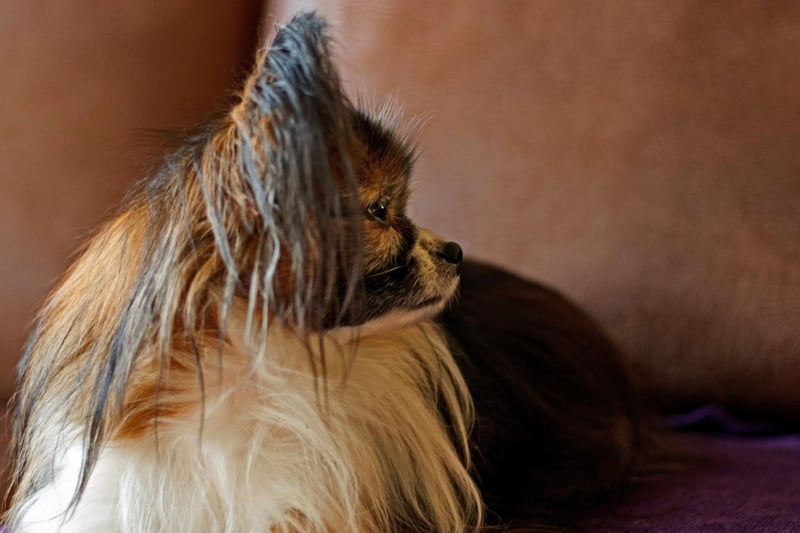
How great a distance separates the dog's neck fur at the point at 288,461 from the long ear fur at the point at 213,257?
0.03 meters

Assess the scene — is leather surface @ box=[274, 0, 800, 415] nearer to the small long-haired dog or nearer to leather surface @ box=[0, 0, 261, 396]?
the small long-haired dog

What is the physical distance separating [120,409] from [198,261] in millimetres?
160

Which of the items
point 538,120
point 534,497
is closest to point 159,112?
point 538,120

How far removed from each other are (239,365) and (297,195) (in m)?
0.23

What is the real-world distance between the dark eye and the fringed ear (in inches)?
3.7


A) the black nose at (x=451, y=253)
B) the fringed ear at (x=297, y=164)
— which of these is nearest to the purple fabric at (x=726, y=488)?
the black nose at (x=451, y=253)

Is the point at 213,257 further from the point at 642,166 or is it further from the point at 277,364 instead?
the point at 642,166

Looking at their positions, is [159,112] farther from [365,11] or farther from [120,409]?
[120,409]

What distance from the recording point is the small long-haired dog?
2.42ft

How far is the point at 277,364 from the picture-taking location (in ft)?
2.85

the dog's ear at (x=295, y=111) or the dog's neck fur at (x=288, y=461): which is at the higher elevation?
the dog's ear at (x=295, y=111)

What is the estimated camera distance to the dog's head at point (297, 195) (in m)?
0.70

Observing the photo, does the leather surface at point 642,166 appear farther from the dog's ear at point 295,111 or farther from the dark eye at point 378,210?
the dog's ear at point 295,111

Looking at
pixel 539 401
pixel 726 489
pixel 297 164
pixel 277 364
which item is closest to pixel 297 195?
pixel 297 164
